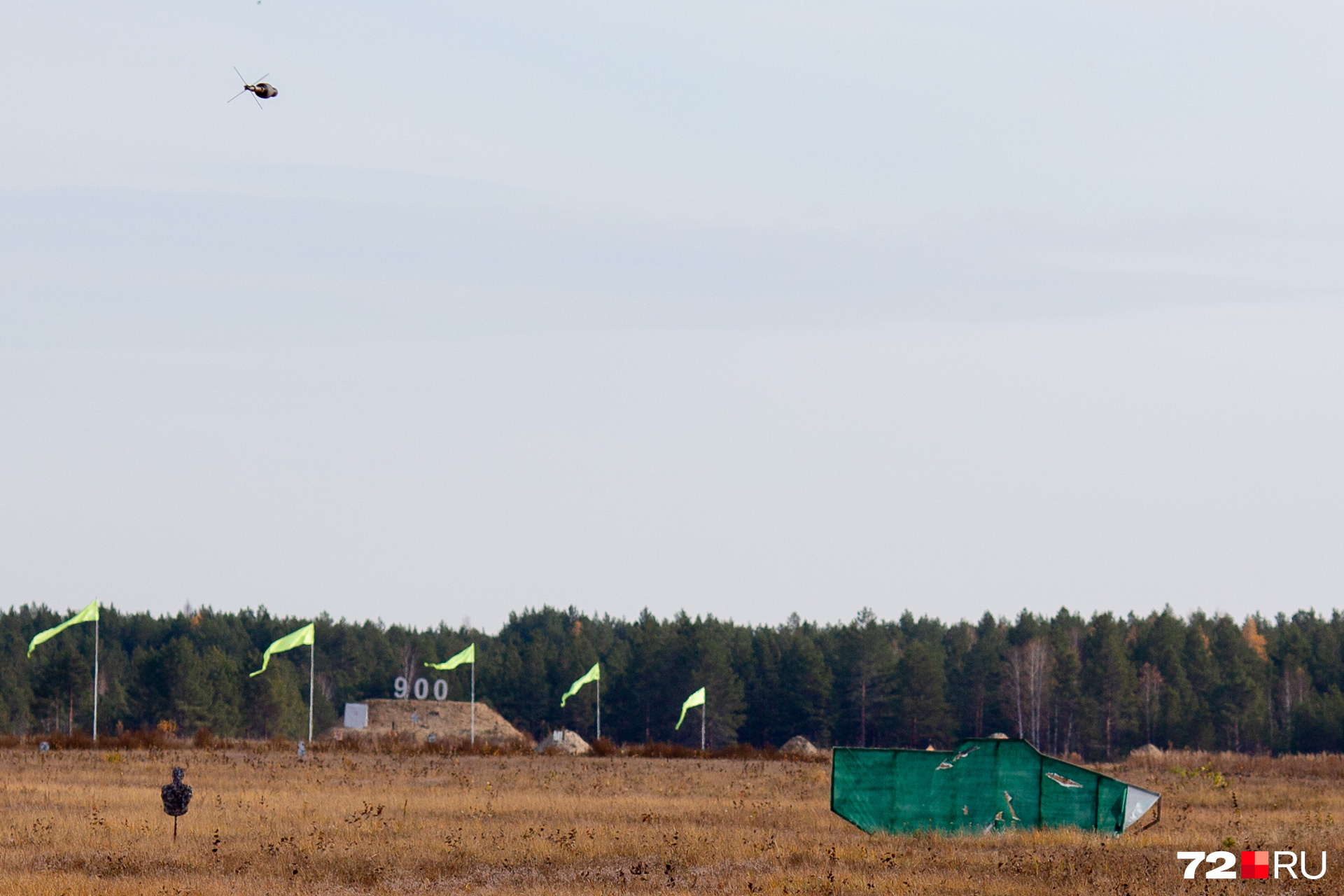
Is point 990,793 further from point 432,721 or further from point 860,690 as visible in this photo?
point 860,690

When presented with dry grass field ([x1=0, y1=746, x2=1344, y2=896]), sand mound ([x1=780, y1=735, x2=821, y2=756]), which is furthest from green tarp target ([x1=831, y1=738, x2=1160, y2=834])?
sand mound ([x1=780, y1=735, x2=821, y2=756])

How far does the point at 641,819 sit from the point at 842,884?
35.0 ft

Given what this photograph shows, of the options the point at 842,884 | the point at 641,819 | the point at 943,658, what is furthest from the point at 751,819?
the point at 943,658

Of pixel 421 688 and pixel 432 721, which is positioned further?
pixel 432 721

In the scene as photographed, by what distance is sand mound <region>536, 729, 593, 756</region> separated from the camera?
73.2 m

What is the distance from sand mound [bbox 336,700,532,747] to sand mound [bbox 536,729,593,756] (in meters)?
17.0

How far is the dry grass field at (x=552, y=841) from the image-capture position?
19953 millimetres

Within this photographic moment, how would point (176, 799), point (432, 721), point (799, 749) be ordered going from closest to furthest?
1. point (176, 799)
2. point (799, 749)
3. point (432, 721)

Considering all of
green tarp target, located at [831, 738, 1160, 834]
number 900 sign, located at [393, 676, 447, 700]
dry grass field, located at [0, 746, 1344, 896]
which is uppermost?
green tarp target, located at [831, 738, 1160, 834]

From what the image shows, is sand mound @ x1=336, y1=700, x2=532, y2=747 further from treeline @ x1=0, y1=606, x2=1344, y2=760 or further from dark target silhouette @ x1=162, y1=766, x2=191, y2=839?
dark target silhouette @ x1=162, y1=766, x2=191, y2=839

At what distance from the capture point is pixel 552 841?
25.2 metres

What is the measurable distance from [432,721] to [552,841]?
81817 mm

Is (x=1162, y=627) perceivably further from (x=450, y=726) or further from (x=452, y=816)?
(x=452, y=816)

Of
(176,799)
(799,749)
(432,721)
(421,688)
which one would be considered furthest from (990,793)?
(432,721)
